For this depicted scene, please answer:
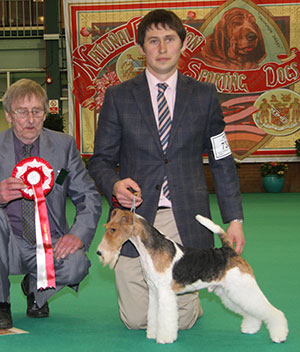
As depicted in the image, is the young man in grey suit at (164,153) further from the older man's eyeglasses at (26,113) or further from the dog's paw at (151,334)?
the older man's eyeglasses at (26,113)

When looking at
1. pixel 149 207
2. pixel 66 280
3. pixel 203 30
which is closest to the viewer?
pixel 149 207

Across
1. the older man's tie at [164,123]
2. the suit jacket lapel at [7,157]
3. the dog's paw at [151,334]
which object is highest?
the older man's tie at [164,123]

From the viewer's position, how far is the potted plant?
40.3 ft

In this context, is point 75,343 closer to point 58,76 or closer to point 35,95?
point 35,95

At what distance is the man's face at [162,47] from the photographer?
3.00m

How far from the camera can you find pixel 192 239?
10.1 feet

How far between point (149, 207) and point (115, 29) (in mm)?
9830

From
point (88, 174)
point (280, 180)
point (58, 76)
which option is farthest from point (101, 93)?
point (88, 174)

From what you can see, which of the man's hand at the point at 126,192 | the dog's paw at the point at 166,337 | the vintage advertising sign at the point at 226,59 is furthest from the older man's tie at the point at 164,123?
the vintage advertising sign at the point at 226,59

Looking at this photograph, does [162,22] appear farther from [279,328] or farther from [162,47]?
[279,328]

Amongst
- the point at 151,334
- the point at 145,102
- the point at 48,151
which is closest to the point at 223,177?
the point at 145,102

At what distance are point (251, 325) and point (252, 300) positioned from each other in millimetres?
319

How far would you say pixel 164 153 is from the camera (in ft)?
10.1

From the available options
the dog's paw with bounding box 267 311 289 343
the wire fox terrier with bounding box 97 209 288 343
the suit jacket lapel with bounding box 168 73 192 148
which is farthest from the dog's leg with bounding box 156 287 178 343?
the suit jacket lapel with bounding box 168 73 192 148
